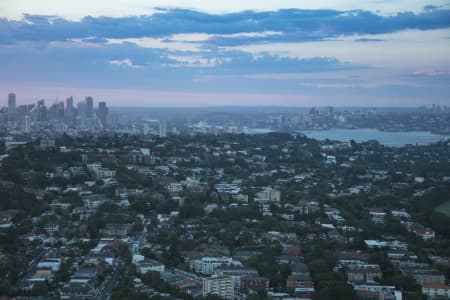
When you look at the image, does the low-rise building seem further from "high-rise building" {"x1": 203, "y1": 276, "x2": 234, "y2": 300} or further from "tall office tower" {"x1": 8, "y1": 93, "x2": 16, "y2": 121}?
"tall office tower" {"x1": 8, "y1": 93, "x2": 16, "y2": 121}

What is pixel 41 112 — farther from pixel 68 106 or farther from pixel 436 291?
pixel 436 291

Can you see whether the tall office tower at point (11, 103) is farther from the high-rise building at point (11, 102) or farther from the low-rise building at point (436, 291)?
the low-rise building at point (436, 291)

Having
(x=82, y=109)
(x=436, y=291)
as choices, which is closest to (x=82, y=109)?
(x=82, y=109)

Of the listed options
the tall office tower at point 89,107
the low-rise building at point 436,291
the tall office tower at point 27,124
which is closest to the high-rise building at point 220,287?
the low-rise building at point 436,291

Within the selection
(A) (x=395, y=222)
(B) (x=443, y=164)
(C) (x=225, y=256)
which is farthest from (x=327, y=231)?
(B) (x=443, y=164)

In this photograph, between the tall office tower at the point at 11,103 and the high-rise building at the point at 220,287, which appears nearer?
the high-rise building at the point at 220,287

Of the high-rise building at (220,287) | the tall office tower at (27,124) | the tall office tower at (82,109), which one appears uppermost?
the tall office tower at (82,109)

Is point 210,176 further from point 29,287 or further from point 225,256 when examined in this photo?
point 29,287

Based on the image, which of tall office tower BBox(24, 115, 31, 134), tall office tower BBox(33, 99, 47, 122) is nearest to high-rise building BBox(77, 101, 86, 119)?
tall office tower BBox(33, 99, 47, 122)
